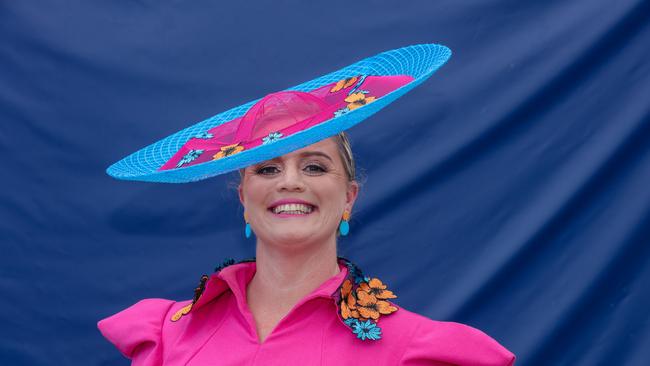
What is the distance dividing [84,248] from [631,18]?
156 centimetres

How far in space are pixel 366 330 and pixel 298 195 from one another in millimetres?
292

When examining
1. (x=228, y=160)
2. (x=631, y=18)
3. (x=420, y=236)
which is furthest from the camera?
(x=420, y=236)

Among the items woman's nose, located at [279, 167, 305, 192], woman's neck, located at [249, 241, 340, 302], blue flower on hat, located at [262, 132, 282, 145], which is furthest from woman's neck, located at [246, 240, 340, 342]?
blue flower on hat, located at [262, 132, 282, 145]

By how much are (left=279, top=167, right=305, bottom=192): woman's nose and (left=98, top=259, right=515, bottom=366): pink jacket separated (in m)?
0.20

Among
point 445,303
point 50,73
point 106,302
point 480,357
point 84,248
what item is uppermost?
point 50,73

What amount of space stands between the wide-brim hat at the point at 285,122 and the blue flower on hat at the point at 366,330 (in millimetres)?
354

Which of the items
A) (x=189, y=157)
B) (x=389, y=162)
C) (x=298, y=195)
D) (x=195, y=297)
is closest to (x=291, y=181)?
(x=298, y=195)

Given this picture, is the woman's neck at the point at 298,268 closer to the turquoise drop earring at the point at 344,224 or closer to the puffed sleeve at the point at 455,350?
the turquoise drop earring at the point at 344,224

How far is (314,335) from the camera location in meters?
1.77

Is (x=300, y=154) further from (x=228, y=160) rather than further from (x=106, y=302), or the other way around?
(x=106, y=302)

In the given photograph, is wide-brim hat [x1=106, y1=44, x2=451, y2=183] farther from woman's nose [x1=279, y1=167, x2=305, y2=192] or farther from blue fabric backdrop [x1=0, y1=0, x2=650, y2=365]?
blue fabric backdrop [x1=0, y1=0, x2=650, y2=365]

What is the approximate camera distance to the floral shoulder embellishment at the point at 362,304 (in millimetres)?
1745

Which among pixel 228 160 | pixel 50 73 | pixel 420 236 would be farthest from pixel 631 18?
pixel 50 73

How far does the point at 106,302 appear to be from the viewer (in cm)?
257
